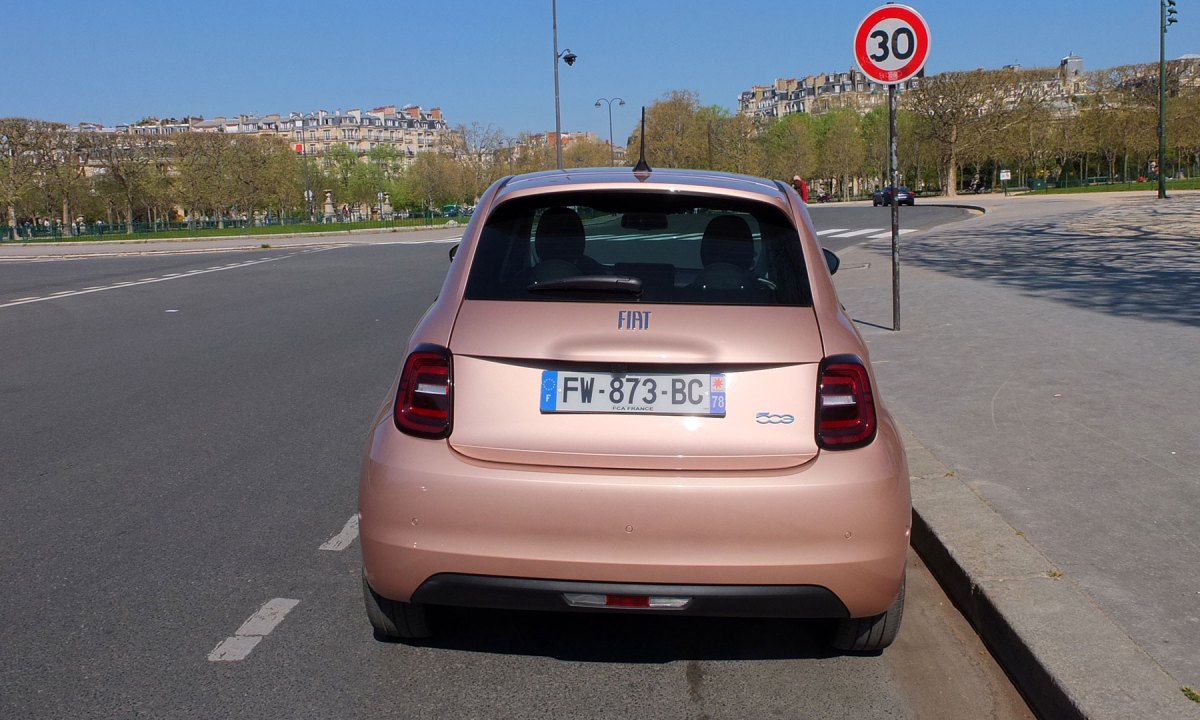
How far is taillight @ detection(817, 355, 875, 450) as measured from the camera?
10.8ft

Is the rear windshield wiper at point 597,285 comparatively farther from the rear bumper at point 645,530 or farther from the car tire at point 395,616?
the car tire at point 395,616

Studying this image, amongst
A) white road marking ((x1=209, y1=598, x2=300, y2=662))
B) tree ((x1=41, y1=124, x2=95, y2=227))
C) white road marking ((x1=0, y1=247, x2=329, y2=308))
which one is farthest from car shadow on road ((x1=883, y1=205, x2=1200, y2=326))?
tree ((x1=41, y1=124, x2=95, y2=227))

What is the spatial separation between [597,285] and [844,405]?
823 millimetres

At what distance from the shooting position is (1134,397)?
6.86 meters

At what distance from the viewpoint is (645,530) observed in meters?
3.18

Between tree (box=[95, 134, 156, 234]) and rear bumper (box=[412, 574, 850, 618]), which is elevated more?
tree (box=[95, 134, 156, 234])

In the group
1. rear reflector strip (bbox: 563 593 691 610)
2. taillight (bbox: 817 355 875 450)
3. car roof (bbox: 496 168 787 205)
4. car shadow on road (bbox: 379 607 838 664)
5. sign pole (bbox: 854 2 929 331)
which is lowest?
car shadow on road (bbox: 379 607 838 664)

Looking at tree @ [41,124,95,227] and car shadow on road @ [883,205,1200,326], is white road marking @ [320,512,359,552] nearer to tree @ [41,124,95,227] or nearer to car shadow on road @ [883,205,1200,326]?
car shadow on road @ [883,205,1200,326]

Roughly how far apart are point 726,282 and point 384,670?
1.66 metres

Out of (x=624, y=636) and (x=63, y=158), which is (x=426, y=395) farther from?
(x=63, y=158)

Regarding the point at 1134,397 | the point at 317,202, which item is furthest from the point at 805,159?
the point at 1134,397

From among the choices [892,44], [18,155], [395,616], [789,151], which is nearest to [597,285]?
[395,616]

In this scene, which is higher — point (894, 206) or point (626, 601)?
point (894, 206)

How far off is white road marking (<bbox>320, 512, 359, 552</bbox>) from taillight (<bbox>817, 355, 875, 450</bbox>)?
7.96ft
